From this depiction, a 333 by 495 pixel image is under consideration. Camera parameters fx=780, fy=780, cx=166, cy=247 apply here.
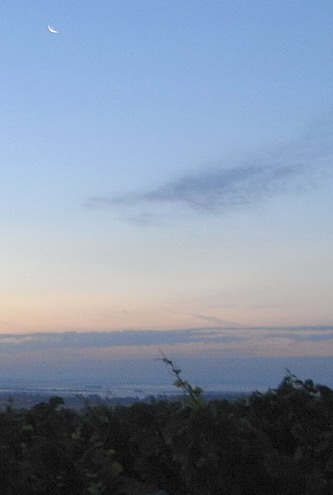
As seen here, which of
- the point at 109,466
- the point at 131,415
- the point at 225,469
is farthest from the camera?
the point at 131,415

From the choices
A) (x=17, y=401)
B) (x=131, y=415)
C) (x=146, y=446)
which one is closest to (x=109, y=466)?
(x=146, y=446)

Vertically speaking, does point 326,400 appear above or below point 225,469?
above

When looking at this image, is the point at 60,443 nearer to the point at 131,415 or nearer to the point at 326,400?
the point at 131,415

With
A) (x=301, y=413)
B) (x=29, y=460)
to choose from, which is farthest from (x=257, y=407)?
(x=29, y=460)

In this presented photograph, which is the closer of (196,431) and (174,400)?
(196,431)

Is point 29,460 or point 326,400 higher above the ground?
point 326,400

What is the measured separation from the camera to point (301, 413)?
5.07 m

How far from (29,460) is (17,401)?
1.78 m

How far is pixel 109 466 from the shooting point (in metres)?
4.84

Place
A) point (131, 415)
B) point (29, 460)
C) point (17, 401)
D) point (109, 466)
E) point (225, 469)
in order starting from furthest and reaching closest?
point (17, 401)
point (131, 415)
point (29, 460)
point (109, 466)
point (225, 469)

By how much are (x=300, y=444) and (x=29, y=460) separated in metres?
1.79

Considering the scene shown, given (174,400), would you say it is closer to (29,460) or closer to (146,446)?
(146,446)

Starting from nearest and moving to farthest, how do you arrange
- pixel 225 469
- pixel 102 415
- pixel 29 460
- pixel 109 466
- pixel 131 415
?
pixel 225 469, pixel 109 466, pixel 29 460, pixel 131 415, pixel 102 415

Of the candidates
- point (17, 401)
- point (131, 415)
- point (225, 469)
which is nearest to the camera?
point (225, 469)
